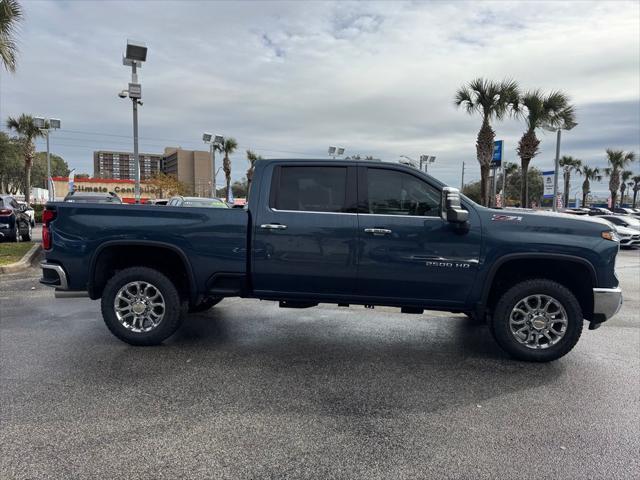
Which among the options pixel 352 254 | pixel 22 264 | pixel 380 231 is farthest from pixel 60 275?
pixel 22 264

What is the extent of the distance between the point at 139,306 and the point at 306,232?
6.60 feet

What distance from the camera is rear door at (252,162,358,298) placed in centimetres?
480

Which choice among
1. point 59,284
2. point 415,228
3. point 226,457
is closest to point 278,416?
point 226,457

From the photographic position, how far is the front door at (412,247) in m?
4.70

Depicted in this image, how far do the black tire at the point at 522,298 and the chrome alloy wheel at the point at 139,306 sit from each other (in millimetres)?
3562

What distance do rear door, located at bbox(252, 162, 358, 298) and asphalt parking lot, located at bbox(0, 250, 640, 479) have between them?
766 mm

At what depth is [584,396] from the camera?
403 cm

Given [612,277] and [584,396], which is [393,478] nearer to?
[584,396]

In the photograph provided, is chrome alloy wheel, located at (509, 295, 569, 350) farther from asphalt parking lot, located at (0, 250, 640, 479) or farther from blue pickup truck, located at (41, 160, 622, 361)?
asphalt parking lot, located at (0, 250, 640, 479)

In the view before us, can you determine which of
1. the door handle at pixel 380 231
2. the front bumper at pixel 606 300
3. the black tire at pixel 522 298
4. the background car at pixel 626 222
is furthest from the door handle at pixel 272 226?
the background car at pixel 626 222

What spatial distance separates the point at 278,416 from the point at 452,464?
1.29 meters

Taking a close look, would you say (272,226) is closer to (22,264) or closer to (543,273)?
(543,273)

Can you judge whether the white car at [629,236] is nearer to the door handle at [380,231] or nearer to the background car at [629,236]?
the background car at [629,236]

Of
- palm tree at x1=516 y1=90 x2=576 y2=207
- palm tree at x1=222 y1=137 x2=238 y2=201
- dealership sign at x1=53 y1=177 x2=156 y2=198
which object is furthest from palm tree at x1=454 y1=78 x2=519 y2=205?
dealership sign at x1=53 y1=177 x2=156 y2=198
